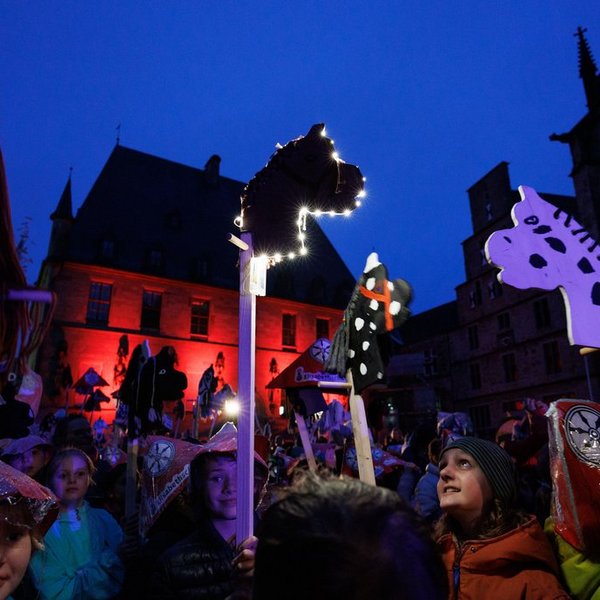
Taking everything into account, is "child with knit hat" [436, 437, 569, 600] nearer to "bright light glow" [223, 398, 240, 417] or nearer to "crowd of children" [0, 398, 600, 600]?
"crowd of children" [0, 398, 600, 600]

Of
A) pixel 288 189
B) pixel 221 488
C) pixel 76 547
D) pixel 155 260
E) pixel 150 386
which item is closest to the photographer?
pixel 288 189

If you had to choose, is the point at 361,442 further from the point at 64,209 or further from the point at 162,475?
the point at 64,209

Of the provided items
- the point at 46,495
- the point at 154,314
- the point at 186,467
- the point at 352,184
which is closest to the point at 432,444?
the point at 186,467

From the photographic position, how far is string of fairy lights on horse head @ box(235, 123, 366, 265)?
2.49m

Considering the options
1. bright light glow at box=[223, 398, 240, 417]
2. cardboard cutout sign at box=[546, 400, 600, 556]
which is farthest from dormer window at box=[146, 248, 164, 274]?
cardboard cutout sign at box=[546, 400, 600, 556]

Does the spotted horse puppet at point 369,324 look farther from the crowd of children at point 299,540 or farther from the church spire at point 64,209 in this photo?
the church spire at point 64,209

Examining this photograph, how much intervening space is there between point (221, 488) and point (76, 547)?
3.69 ft

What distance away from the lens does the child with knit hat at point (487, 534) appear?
→ 6.78 feet

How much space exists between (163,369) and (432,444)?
3.17m

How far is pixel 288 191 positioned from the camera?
8.37 ft

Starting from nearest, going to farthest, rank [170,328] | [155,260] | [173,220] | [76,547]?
[76,547], [170,328], [155,260], [173,220]

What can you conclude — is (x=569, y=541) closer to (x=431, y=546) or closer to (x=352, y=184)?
(x=431, y=546)

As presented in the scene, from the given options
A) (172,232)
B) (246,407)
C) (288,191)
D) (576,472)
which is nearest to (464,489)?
(576,472)

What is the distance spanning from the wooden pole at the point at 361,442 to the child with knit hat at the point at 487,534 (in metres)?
0.44
